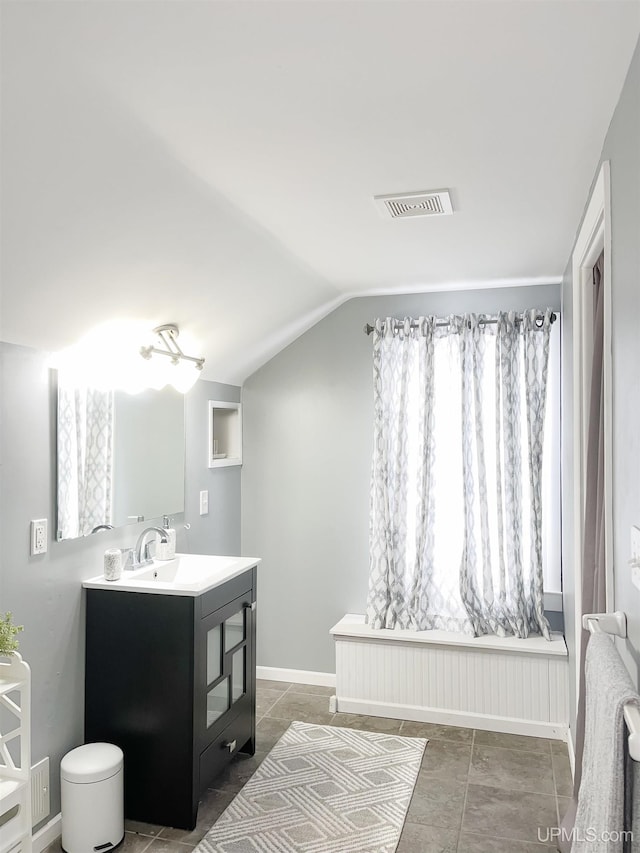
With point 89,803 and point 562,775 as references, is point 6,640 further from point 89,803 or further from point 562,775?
point 562,775

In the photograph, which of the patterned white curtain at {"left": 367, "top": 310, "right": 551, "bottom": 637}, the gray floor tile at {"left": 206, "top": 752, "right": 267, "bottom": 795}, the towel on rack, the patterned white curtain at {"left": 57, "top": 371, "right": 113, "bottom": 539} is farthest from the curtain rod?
the towel on rack

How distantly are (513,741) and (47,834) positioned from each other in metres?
2.10

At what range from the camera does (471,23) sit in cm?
128

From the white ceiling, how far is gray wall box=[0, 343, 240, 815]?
0.19 meters

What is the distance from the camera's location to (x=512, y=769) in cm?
289

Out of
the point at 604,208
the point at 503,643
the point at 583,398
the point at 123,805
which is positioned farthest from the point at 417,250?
the point at 123,805

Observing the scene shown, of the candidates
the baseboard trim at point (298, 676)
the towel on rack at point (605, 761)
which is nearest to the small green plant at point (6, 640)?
the towel on rack at point (605, 761)

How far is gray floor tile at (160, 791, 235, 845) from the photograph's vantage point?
238 cm

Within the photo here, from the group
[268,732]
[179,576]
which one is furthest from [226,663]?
[268,732]

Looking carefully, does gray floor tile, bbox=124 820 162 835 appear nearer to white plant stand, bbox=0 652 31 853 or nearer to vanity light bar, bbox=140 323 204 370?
white plant stand, bbox=0 652 31 853

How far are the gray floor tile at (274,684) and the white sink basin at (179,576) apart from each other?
1.20 meters

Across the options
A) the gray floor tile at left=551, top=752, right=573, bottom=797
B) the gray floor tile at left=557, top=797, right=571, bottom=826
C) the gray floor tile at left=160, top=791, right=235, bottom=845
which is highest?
the gray floor tile at left=160, top=791, right=235, bottom=845

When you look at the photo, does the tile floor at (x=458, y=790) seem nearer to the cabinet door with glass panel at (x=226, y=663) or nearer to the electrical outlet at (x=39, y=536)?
the cabinet door with glass panel at (x=226, y=663)

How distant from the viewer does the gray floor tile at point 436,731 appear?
127 inches
